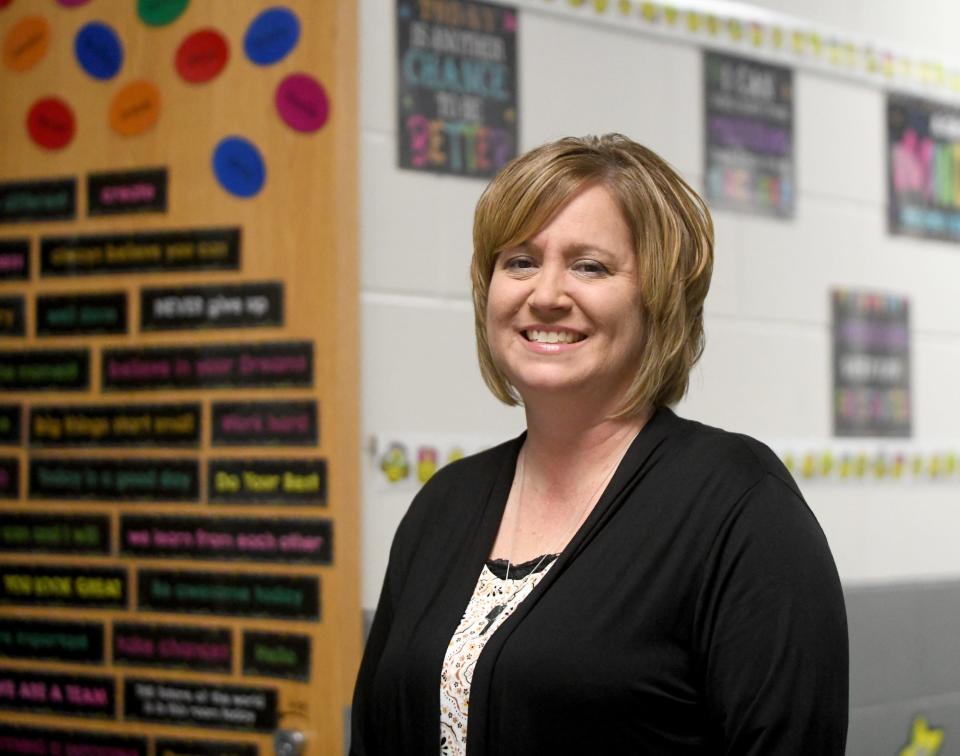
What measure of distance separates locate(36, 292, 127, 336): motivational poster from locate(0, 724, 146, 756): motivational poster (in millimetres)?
743

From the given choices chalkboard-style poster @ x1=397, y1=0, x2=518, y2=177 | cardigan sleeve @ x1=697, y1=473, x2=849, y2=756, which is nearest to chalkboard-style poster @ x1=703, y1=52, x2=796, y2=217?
chalkboard-style poster @ x1=397, y1=0, x2=518, y2=177

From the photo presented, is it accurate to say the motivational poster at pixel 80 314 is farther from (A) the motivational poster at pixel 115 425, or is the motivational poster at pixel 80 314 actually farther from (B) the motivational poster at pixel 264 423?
(B) the motivational poster at pixel 264 423

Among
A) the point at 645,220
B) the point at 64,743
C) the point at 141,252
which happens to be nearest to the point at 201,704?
the point at 64,743

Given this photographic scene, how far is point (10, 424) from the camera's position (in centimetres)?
253

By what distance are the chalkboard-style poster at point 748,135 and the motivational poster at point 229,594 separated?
1267 millimetres

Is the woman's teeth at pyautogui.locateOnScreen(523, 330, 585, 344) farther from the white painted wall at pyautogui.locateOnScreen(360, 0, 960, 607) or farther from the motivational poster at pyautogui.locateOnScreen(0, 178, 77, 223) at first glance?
the motivational poster at pyautogui.locateOnScreen(0, 178, 77, 223)

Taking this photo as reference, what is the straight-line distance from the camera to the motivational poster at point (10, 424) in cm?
252

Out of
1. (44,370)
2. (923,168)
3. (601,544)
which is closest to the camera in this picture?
(601,544)

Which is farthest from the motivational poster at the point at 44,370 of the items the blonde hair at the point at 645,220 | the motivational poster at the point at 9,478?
the blonde hair at the point at 645,220

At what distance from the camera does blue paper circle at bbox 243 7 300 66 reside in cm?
230

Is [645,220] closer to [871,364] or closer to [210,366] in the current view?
[210,366]

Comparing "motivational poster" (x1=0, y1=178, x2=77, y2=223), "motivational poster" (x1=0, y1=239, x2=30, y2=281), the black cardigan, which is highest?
"motivational poster" (x1=0, y1=178, x2=77, y2=223)

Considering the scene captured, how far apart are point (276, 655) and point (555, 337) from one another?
1016 mm

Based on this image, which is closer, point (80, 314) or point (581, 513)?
point (581, 513)
